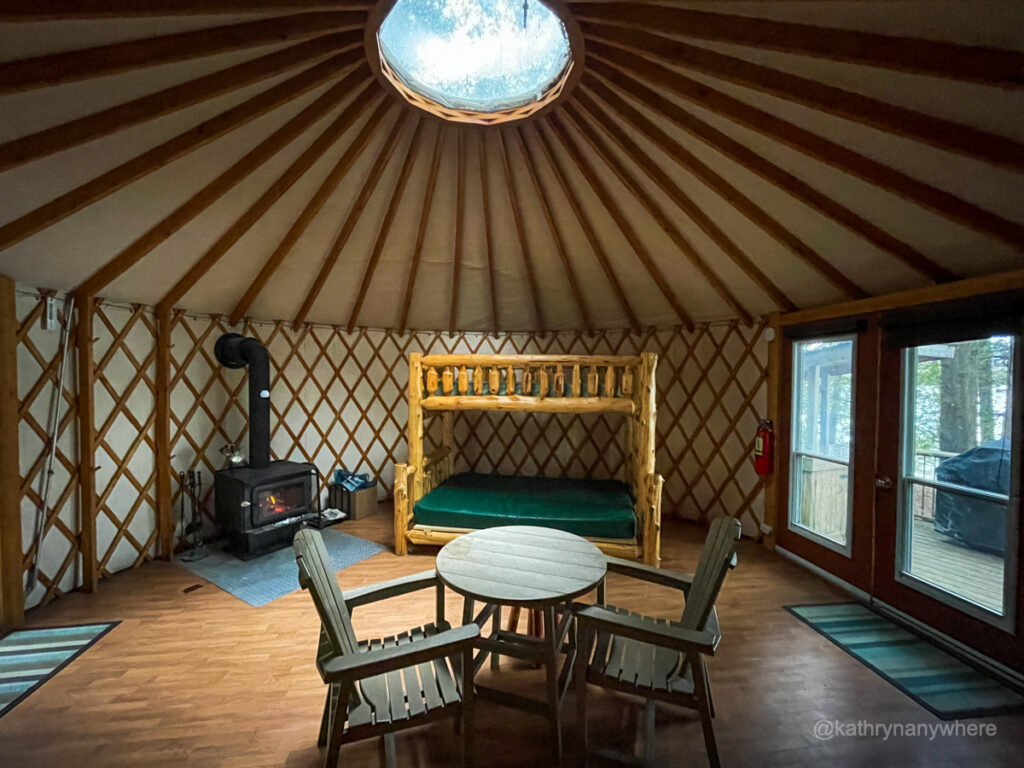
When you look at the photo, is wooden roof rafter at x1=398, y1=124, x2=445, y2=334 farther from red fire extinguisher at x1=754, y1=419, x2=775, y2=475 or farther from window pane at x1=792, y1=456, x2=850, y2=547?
window pane at x1=792, y1=456, x2=850, y2=547

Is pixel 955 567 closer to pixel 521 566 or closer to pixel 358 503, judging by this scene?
pixel 521 566

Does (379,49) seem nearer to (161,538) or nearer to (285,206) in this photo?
(285,206)

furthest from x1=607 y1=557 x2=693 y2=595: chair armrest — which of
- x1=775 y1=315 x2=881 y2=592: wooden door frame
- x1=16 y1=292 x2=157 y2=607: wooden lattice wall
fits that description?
x1=16 y1=292 x2=157 y2=607: wooden lattice wall

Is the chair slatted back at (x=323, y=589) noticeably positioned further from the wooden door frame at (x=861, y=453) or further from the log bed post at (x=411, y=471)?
the wooden door frame at (x=861, y=453)

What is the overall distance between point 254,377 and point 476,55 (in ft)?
9.34

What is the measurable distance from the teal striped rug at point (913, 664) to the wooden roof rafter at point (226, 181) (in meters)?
3.76

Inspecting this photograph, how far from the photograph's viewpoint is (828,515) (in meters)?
3.03

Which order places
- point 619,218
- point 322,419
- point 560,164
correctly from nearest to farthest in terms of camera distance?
point 560,164, point 619,218, point 322,419

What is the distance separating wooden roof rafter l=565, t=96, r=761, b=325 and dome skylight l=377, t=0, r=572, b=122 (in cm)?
26

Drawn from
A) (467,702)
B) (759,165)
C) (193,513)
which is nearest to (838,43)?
(759,165)

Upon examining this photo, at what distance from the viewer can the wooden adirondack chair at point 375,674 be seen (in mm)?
1262

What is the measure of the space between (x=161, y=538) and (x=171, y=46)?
328cm

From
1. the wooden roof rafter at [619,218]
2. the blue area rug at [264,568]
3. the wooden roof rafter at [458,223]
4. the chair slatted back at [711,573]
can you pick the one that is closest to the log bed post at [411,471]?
the blue area rug at [264,568]

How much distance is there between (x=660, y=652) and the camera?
1.63 meters
